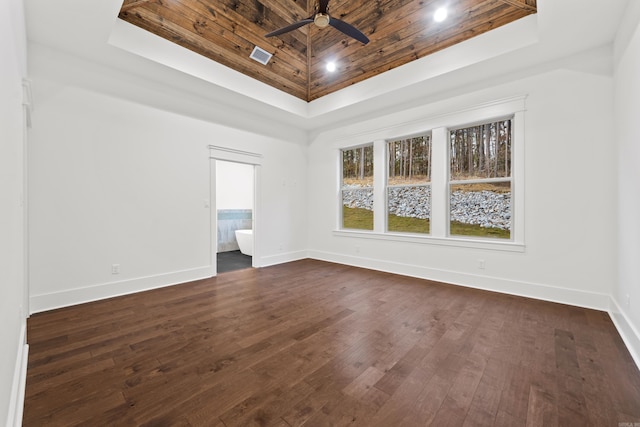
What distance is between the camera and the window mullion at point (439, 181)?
4.18m

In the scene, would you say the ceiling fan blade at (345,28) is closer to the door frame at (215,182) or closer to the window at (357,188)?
the window at (357,188)

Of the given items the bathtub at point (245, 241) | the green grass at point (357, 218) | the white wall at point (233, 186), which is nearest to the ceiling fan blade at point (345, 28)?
the green grass at point (357, 218)

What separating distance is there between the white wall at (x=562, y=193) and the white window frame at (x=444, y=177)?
8 centimetres

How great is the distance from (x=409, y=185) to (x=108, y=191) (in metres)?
4.51

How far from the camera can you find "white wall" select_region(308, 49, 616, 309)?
3000 mm

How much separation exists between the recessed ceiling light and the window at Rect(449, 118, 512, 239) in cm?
156

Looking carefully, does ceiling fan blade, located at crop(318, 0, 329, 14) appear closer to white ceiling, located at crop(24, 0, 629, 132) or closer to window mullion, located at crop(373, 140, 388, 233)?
white ceiling, located at crop(24, 0, 629, 132)

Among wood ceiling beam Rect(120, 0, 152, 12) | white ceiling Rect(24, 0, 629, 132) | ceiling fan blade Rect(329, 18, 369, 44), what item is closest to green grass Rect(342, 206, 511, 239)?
white ceiling Rect(24, 0, 629, 132)

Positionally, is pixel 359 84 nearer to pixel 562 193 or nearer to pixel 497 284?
pixel 562 193

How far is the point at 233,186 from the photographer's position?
24.8 feet

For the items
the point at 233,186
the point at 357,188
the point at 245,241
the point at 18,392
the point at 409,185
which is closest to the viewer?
the point at 18,392

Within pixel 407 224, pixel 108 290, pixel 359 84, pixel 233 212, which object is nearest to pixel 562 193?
pixel 407 224

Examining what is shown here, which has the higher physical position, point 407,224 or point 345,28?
point 345,28

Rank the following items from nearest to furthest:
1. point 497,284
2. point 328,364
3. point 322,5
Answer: point 328,364 < point 322,5 < point 497,284
